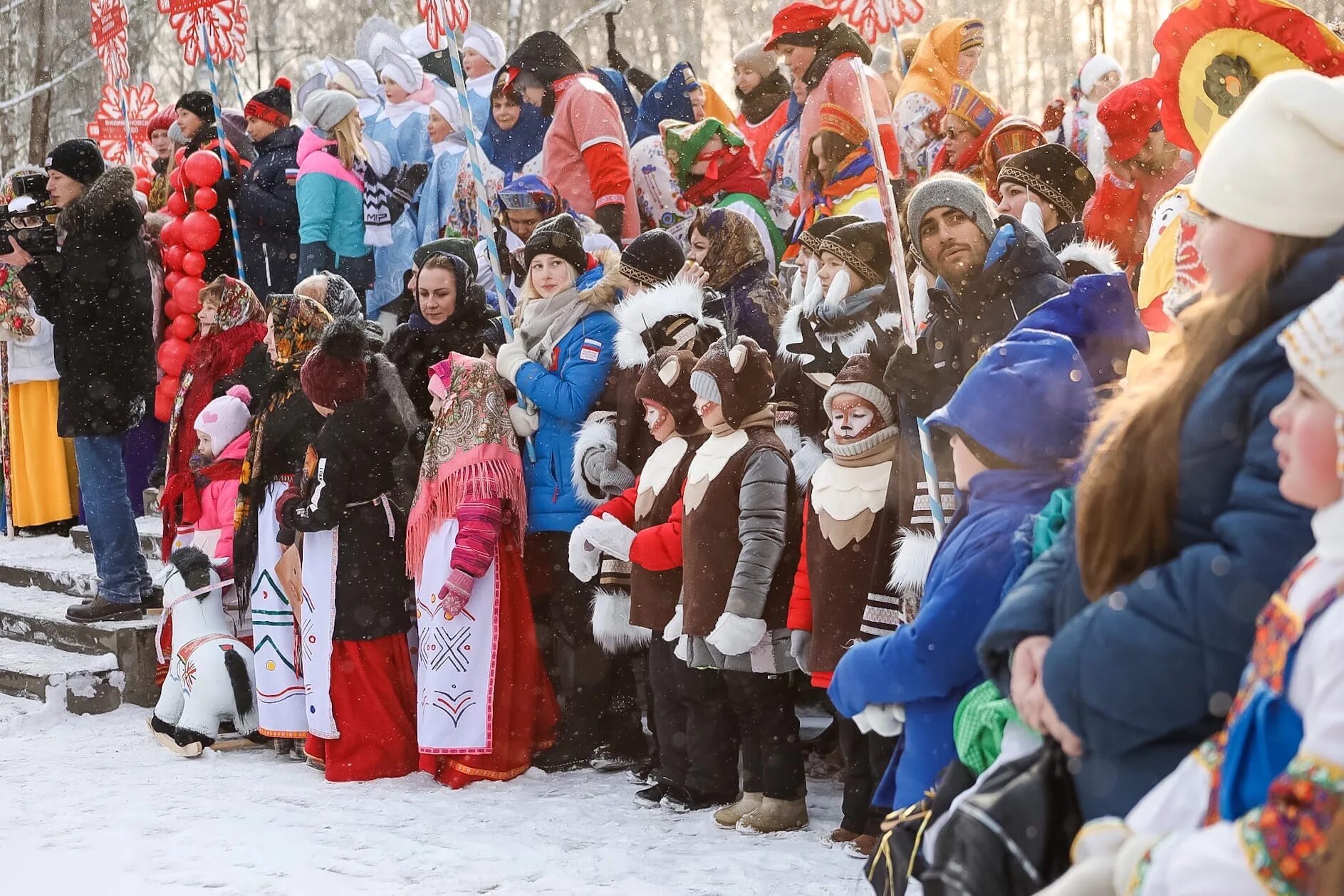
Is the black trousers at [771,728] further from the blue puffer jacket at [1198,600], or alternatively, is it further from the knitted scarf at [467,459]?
the blue puffer jacket at [1198,600]

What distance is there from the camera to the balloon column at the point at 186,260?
9.40 metres

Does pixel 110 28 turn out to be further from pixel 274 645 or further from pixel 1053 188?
pixel 1053 188

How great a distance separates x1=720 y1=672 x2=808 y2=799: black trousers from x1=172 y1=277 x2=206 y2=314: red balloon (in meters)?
5.49

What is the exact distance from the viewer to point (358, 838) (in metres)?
5.29

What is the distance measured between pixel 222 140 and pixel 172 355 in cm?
141

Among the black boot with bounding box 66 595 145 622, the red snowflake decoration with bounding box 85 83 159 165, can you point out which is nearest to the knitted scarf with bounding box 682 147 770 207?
the black boot with bounding box 66 595 145 622

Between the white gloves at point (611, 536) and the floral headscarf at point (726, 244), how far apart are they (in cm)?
113

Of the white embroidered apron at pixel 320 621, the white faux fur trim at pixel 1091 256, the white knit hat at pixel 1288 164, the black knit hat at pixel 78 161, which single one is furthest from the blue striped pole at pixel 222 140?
the white knit hat at pixel 1288 164

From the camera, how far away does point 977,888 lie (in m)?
2.15

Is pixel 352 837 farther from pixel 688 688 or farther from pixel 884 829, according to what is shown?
pixel 884 829

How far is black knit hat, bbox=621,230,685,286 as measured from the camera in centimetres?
603

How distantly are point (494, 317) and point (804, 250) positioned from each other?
5.25 feet

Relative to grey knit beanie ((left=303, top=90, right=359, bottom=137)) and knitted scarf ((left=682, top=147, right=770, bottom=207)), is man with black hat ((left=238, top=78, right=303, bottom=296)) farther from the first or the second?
knitted scarf ((left=682, top=147, right=770, bottom=207))

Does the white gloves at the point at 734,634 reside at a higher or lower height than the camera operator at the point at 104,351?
lower
